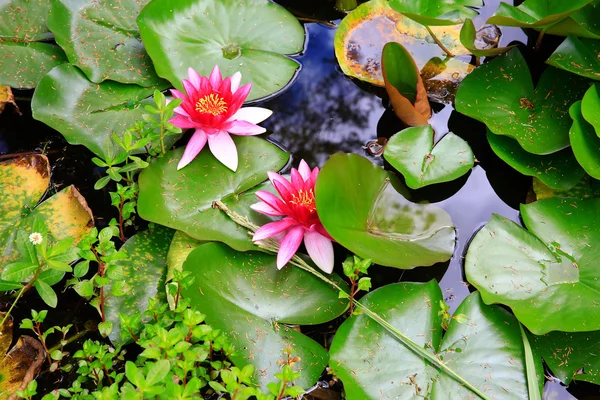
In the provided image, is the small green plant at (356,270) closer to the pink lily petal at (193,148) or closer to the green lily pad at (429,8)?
the pink lily petal at (193,148)

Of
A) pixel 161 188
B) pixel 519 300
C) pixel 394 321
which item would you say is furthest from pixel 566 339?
pixel 161 188

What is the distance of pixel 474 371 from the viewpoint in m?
1.70

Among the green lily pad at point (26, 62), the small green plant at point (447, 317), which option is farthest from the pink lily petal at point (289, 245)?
the green lily pad at point (26, 62)

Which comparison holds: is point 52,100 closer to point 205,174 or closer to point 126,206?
point 126,206

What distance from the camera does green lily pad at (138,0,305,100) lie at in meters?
2.31

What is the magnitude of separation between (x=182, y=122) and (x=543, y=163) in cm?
163

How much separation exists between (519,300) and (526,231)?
31cm

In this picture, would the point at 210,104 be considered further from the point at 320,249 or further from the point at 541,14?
the point at 541,14

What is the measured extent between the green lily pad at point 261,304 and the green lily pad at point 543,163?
1.01 metres

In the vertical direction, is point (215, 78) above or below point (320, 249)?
→ above

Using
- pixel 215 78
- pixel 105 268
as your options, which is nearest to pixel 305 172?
pixel 215 78

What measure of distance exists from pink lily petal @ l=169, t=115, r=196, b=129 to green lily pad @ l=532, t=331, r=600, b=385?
1.67 metres

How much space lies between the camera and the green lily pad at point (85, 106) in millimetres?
2162

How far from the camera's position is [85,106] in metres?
2.24
